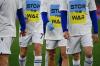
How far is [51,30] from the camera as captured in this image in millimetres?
12180

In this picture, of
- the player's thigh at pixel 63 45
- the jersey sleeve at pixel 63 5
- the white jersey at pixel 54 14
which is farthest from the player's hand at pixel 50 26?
the jersey sleeve at pixel 63 5

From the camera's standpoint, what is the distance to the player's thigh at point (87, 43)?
10.8m

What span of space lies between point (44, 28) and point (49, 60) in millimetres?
796

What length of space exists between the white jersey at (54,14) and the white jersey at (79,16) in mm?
928

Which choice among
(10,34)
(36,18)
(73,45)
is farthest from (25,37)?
(10,34)

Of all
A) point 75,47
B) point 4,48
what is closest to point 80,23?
point 75,47

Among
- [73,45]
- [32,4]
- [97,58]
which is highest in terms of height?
[32,4]

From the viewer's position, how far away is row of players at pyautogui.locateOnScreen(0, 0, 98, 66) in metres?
9.91

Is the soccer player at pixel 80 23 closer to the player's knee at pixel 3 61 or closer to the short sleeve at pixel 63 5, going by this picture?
the short sleeve at pixel 63 5

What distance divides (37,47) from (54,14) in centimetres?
91

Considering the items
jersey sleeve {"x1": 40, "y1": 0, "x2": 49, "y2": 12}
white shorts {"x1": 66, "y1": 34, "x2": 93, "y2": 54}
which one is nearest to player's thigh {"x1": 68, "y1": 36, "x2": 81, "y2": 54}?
white shorts {"x1": 66, "y1": 34, "x2": 93, "y2": 54}

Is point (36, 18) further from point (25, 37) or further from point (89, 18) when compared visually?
A: point (89, 18)

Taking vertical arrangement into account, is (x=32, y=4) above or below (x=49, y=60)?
above

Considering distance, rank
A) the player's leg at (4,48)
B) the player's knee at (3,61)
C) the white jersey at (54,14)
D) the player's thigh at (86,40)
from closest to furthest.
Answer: the player's knee at (3,61) → the player's leg at (4,48) → the player's thigh at (86,40) → the white jersey at (54,14)
